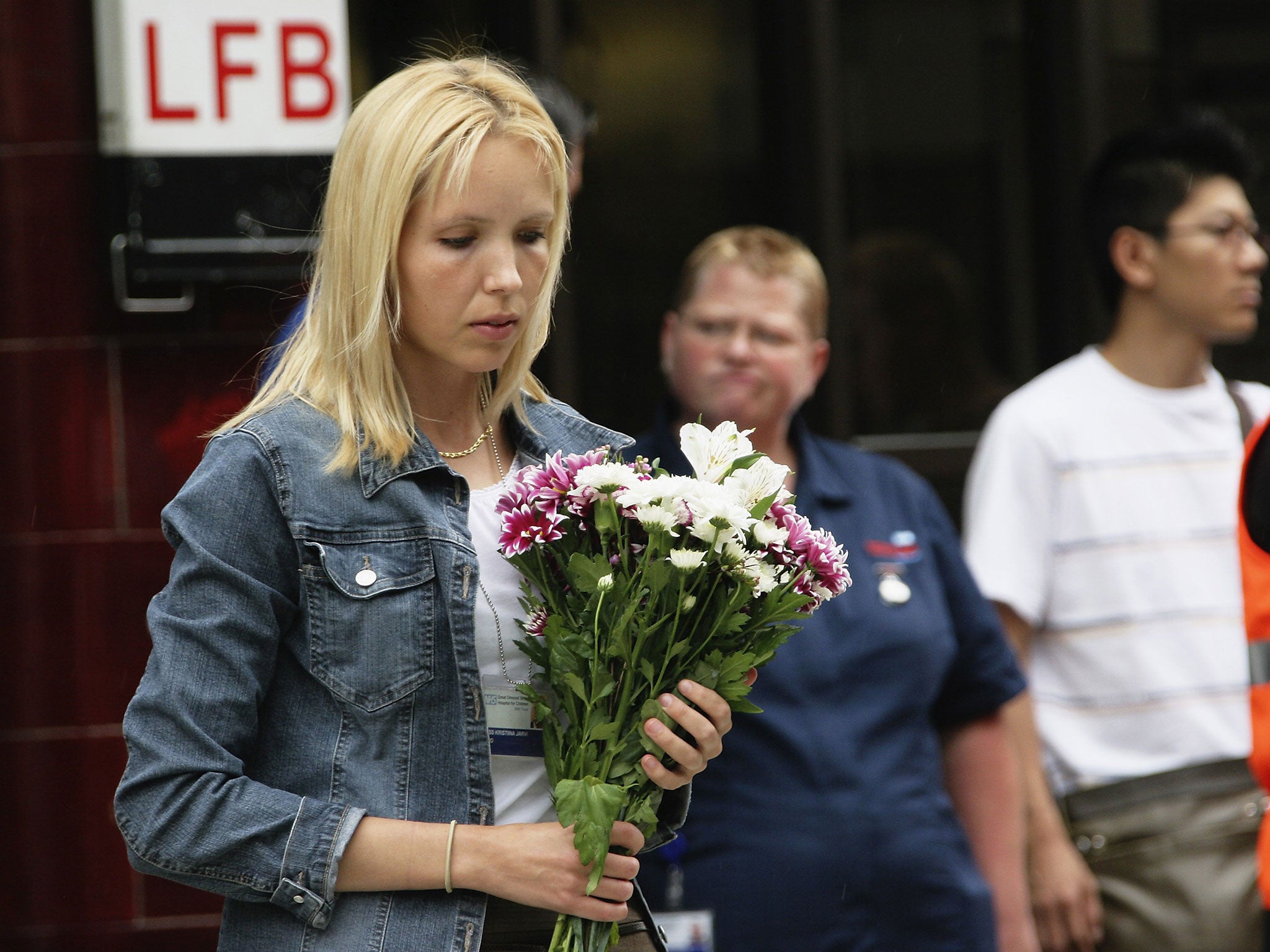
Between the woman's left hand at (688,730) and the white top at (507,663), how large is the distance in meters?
0.19

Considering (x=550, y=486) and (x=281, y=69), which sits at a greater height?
(x=281, y=69)

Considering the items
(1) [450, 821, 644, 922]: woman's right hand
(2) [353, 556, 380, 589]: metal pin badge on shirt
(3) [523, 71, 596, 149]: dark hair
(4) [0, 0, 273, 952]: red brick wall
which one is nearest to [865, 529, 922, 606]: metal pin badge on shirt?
(3) [523, 71, 596, 149]: dark hair

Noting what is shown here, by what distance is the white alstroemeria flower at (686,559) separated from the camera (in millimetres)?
1731

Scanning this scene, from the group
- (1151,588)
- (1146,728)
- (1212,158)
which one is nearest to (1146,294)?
(1212,158)

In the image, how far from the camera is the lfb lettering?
3.71 m

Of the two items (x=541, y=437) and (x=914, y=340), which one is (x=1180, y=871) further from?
(x=541, y=437)

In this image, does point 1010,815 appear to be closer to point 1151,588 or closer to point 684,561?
point 1151,588

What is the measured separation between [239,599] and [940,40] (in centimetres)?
358

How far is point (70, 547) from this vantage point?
12.6 feet

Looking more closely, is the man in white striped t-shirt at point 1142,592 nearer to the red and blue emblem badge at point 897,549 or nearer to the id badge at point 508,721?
the red and blue emblem badge at point 897,549

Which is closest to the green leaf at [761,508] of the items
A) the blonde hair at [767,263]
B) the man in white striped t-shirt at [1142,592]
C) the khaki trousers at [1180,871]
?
the blonde hair at [767,263]

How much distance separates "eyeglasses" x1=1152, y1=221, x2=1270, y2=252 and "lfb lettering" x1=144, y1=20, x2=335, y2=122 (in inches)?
84.0

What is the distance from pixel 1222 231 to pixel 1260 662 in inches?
72.9

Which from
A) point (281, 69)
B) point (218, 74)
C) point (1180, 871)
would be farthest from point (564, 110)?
point (1180, 871)
